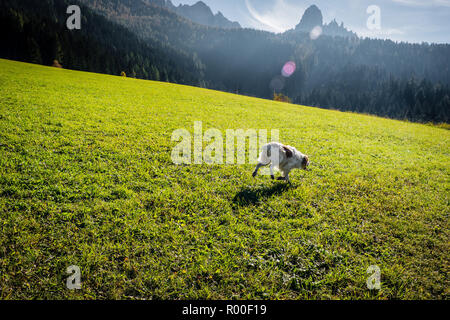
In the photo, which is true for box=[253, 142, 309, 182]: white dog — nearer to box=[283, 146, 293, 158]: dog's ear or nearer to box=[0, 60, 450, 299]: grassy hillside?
box=[283, 146, 293, 158]: dog's ear

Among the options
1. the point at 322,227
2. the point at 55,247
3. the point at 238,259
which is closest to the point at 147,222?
the point at 55,247

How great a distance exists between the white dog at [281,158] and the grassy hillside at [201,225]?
682 mm

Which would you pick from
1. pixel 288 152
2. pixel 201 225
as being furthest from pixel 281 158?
pixel 201 225

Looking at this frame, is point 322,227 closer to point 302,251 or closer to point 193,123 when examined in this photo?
point 302,251

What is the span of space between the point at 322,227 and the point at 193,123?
36.6 feet

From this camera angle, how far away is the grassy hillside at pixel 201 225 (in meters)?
3.73

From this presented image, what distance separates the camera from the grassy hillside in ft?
12.2

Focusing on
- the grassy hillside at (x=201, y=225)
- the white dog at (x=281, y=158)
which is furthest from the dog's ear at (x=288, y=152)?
the grassy hillside at (x=201, y=225)

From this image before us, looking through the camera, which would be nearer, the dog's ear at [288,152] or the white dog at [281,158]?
the white dog at [281,158]

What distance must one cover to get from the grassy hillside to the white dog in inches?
26.9

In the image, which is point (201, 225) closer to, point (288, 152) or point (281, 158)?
point (281, 158)

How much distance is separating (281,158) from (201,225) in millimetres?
3544

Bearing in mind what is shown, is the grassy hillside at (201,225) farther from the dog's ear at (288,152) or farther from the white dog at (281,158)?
the dog's ear at (288,152)

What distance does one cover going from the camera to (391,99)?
482ft
